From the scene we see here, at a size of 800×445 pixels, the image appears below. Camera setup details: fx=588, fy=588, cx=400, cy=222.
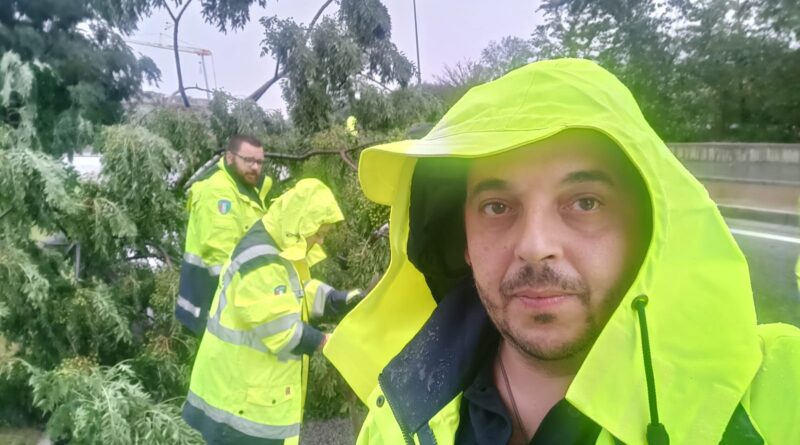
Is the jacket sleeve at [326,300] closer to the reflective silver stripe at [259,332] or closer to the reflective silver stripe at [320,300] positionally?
the reflective silver stripe at [320,300]

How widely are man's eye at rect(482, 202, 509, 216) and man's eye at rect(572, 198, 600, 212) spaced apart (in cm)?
13

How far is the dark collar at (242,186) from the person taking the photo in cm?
415

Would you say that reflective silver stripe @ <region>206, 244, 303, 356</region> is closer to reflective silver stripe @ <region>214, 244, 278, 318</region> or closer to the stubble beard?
reflective silver stripe @ <region>214, 244, 278, 318</region>

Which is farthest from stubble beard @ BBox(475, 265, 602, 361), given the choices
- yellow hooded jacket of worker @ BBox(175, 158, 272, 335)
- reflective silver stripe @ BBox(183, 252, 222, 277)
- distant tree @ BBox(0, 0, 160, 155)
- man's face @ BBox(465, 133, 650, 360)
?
distant tree @ BBox(0, 0, 160, 155)

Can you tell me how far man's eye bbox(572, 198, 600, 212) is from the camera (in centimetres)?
94

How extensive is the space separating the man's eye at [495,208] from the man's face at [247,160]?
328 centimetres

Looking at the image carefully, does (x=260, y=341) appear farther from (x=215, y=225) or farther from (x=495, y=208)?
(x=495, y=208)

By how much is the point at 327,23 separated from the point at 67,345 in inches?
109

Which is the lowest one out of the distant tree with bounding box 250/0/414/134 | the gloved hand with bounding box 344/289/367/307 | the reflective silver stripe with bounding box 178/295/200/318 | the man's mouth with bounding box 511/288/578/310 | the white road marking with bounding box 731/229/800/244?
the reflective silver stripe with bounding box 178/295/200/318

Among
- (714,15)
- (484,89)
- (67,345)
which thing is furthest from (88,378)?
(714,15)

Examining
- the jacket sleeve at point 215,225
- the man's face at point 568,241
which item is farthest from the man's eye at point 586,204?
the jacket sleeve at point 215,225

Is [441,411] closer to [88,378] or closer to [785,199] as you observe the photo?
[88,378]

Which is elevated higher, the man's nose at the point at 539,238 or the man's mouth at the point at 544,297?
the man's nose at the point at 539,238

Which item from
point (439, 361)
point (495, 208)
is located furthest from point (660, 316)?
point (439, 361)
